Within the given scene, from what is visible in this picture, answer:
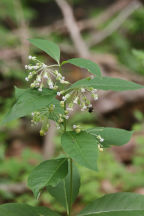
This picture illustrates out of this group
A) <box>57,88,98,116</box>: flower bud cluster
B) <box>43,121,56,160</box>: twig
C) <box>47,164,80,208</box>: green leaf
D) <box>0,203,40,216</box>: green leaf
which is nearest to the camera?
<box>57,88,98,116</box>: flower bud cluster

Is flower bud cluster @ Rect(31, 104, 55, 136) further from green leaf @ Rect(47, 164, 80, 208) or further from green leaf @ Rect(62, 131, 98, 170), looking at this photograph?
green leaf @ Rect(47, 164, 80, 208)

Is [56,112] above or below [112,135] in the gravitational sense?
above

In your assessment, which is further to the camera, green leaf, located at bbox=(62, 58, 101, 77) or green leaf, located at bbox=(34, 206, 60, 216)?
green leaf, located at bbox=(34, 206, 60, 216)

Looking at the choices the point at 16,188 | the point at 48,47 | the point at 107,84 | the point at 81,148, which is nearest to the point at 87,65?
the point at 107,84

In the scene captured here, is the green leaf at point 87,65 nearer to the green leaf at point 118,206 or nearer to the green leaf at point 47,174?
the green leaf at point 47,174

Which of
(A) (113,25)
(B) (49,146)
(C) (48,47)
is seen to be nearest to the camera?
(C) (48,47)

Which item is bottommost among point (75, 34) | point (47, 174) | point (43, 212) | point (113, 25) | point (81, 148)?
point (43, 212)

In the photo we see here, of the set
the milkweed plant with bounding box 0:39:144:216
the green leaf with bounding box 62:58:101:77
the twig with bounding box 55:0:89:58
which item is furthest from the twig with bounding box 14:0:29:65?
the green leaf with bounding box 62:58:101:77

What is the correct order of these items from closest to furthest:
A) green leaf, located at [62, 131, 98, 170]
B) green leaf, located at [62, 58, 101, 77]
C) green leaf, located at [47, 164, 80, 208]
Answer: green leaf, located at [62, 131, 98, 170]
green leaf, located at [62, 58, 101, 77]
green leaf, located at [47, 164, 80, 208]

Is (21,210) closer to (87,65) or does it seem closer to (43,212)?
(43,212)
